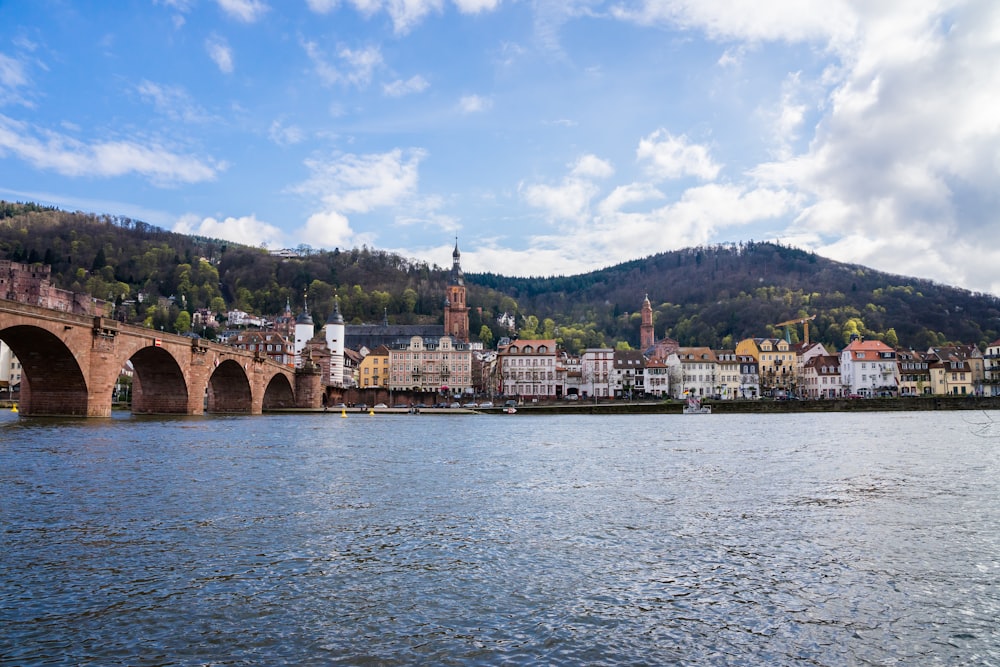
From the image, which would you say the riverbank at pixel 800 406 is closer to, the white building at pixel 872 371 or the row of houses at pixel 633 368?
the row of houses at pixel 633 368

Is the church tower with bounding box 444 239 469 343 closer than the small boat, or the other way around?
the small boat

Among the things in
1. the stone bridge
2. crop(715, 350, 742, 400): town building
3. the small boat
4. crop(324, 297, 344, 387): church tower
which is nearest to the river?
the stone bridge

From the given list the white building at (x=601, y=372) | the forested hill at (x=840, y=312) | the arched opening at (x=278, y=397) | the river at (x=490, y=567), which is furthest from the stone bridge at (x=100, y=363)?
the forested hill at (x=840, y=312)

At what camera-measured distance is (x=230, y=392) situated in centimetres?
7912

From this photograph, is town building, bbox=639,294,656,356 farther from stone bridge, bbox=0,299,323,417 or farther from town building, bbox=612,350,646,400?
stone bridge, bbox=0,299,323,417

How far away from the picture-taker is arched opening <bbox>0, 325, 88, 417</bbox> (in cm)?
4062

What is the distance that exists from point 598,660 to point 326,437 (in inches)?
1403

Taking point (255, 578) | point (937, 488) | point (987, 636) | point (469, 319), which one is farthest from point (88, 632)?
point (469, 319)

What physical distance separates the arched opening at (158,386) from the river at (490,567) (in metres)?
37.5

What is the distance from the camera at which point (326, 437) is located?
4134 cm

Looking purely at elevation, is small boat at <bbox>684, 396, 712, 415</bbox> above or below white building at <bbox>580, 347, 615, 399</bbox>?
below

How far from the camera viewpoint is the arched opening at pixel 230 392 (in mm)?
76062

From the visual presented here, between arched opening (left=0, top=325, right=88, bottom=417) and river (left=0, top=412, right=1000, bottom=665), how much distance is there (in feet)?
70.0

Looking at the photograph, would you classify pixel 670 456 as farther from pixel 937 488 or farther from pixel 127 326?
pixel 127 326
